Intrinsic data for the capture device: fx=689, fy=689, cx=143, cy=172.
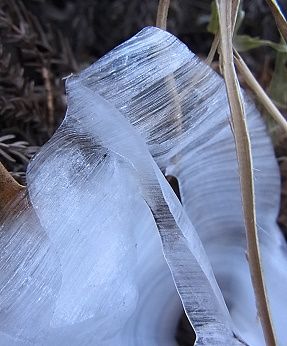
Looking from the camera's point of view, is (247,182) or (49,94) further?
(49,94)

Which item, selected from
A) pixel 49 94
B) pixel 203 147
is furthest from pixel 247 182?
pixel 49 94

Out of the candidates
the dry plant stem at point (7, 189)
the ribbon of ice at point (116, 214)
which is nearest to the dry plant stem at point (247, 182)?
the ribbon of ice at point (116, 214)

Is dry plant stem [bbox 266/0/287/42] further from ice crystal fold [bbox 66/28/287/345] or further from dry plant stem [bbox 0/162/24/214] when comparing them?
dry plant stem [bbox 0/162/24/214]

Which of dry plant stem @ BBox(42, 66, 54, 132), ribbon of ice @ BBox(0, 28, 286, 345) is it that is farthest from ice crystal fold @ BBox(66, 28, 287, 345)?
dry plant stem @ BBox(42, 66, 54, 132)

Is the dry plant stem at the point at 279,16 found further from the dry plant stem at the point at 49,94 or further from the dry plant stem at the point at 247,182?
the dry plant stem at the point at 49,94

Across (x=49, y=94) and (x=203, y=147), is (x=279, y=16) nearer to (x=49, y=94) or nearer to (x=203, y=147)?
(x=203, y=147)

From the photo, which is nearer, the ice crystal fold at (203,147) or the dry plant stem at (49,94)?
the ice crystal fold at (203,147)
